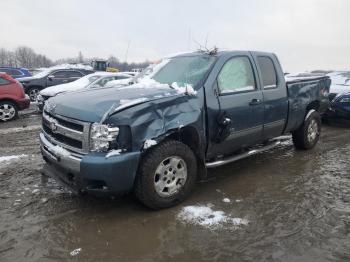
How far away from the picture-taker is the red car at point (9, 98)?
11164 millimetres

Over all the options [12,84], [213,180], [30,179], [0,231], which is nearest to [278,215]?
[213,180]

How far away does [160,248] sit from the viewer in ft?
11.7

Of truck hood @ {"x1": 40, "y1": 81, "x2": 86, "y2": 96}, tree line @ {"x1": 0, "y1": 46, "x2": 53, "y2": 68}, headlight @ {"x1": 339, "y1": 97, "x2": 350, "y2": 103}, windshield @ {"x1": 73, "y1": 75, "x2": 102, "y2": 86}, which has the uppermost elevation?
headlight @ {"x1": 339, "y1": 97, "x2": 350, "y2": 103}

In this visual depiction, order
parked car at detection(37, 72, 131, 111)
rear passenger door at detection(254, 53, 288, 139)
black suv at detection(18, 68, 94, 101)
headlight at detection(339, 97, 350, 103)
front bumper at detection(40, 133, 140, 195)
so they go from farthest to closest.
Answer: black suv at detection(18, 68, 94, 101), parked car at detection(37, 72, 131, 111), headlight at detection(339, 97, 350, 103), rear passenger door at detection(254, 53, 288, 139), front bumper at detection(40, 133, 140, 195)

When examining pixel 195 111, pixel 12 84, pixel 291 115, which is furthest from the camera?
pixel 12 84

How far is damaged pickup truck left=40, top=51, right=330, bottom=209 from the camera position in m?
3.92

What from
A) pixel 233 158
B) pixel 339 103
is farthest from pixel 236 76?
pixel 339 103

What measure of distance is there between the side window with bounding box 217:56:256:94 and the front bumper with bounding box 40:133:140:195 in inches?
69.1

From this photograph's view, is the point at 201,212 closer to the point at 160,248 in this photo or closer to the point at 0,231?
the point at 160,248

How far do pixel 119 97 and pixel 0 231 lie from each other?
6.21ft

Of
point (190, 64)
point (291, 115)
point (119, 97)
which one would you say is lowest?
point (291, 115)

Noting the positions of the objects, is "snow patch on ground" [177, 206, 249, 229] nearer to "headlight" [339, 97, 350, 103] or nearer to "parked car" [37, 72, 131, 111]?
"headlight" [339, 97, 350, 103]

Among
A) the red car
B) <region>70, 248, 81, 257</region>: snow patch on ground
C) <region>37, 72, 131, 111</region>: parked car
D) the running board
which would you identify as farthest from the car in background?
the red car

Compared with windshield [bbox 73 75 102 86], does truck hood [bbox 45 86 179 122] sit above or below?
above
